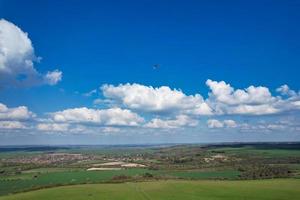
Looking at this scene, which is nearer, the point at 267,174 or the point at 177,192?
the point at 177,192

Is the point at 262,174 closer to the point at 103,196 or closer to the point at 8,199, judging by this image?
the point at 103,196

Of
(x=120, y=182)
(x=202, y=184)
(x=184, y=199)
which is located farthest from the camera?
(x=120, y=182)

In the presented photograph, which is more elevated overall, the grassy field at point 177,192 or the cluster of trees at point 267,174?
the cluster of trees at point 267,174

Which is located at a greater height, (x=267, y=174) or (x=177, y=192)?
(x=267, y=174)

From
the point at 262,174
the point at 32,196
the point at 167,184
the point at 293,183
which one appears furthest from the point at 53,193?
the point at 262,174

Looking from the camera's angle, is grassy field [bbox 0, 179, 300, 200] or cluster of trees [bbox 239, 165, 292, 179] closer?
grassy field [bbox 0, 179, 300, 200]

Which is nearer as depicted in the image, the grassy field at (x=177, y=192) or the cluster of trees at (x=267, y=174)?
the grassy field at (x=177, y=192)

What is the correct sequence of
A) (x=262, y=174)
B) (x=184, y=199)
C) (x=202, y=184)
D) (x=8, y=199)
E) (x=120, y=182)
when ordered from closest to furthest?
(x=184, y=199)
(x=8, y=199)
(x=202, y=184)
(x=120, y=182)
(x=262, y=174)

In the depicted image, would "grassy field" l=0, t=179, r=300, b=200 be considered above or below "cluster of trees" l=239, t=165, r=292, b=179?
below
